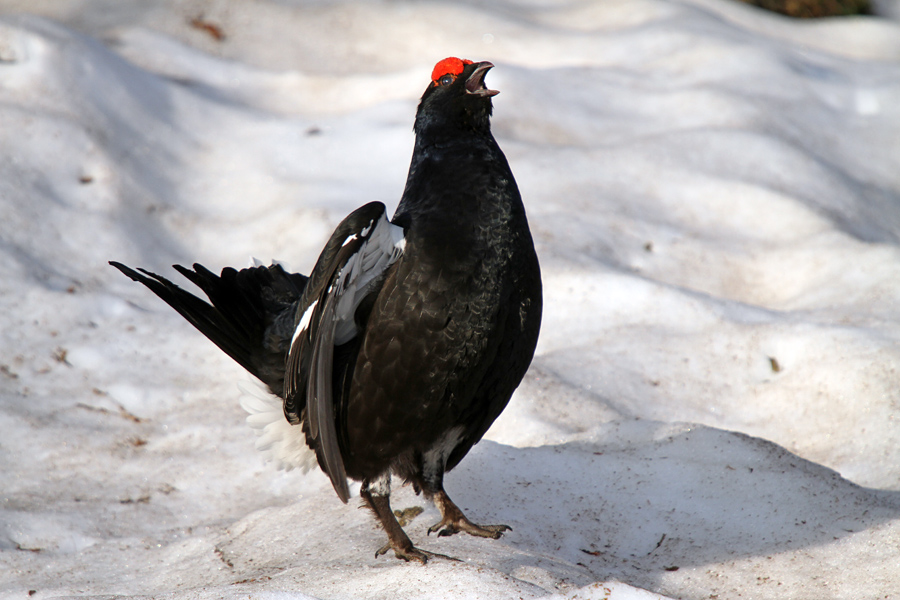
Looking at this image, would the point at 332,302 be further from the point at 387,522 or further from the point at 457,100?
the point at 457,100

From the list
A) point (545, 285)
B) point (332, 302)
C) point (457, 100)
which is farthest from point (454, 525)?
point (545, 285)

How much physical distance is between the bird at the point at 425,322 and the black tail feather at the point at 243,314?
0.58 feet

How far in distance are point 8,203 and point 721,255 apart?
16.1 feet

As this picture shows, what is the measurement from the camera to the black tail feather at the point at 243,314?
11.4ft

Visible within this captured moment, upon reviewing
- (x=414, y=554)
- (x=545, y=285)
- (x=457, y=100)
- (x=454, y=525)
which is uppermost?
(x=457, y=100)

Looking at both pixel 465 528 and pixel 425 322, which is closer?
pixel 425 322

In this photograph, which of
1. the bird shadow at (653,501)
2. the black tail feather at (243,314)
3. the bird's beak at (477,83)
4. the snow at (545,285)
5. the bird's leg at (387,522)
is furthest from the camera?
the black tail feather at (243,314)

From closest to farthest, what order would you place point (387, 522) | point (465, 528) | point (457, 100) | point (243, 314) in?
1. point (387, 522)
2. point (465, 528)
3. point (457, 100)
4. point (243, 314)

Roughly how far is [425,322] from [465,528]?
919 millimetres

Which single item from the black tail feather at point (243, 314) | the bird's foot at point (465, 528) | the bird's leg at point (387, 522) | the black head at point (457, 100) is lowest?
the bird's foot at point (465, 528)

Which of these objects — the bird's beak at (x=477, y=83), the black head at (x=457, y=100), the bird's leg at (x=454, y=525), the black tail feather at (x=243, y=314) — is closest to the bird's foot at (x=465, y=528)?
the bird's leg at (x=454, y=525)

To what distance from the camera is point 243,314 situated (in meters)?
3.60

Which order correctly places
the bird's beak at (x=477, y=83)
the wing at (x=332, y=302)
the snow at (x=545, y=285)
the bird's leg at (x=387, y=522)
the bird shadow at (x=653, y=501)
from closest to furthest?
1. the wing at (x=332, y=302)
2. the bird's leg at (x=387, y=522)
3. the bird shadow at (x=653, y=501)
4. the snow at (x=545, y=285)
5. the bird's beak at (x=477, y=83)

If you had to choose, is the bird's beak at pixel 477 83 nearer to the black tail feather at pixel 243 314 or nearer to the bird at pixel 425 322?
the bird at pixel 425 322
